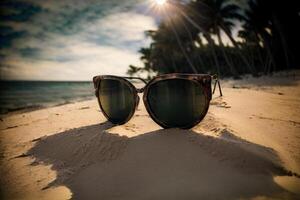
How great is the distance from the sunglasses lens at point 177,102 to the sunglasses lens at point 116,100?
1.18 feet

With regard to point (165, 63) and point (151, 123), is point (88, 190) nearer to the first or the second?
point (151, 123)

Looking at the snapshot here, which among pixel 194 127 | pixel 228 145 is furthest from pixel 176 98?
pixel 228 145

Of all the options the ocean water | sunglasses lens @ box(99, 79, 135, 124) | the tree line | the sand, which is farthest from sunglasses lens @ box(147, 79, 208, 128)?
the tree line

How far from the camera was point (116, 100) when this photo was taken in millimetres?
2424

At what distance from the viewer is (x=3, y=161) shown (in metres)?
2.01

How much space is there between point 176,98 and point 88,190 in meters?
1.01

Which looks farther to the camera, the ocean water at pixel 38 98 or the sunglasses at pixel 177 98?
the ocean water at pixel 38 98

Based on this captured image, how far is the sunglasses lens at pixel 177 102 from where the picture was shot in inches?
72.2

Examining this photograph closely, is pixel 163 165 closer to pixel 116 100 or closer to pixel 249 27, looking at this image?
pixel 116 100

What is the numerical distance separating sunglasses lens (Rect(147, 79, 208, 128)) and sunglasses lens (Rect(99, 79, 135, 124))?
0.36 metres

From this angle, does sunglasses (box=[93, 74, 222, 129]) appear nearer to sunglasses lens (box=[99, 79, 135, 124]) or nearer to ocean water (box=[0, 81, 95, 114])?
sunglasses lens (box=[99, 79, 135, 124])

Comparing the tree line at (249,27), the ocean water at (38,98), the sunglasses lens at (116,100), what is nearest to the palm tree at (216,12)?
the tree line at (249,27)

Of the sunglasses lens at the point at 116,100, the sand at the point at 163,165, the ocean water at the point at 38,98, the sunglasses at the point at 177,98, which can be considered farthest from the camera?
the ocean water at the point at 38,98

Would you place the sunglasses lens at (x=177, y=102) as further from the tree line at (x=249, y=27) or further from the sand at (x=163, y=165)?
the tree line at (x=249, y=27)
